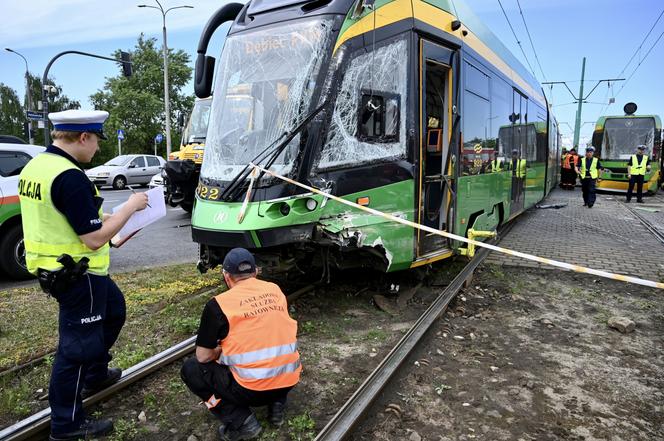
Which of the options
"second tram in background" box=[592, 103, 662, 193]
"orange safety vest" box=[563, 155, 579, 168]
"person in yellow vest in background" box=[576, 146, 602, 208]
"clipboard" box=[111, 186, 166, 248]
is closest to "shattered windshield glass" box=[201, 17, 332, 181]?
"clipboard" box=[111, 186, 166, 248]

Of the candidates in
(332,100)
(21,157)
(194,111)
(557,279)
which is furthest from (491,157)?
(194,111)

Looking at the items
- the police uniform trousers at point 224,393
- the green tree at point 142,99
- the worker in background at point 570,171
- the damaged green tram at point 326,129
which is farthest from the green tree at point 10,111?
the police uniform trousers at point 224,393

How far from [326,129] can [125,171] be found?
19.4 m

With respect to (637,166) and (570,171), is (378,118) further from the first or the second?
(570,171)

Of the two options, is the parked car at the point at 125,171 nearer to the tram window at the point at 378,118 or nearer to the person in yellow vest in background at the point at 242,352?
the tram window at the point at 378,118

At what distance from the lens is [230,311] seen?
2836 mm

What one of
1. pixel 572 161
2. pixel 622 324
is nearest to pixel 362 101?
pixel 622 324

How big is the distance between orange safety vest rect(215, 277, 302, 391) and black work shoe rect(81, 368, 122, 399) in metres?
1.07

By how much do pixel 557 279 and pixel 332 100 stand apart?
14.3 feet

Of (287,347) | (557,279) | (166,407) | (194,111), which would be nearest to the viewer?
(287,347)

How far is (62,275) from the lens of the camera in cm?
274

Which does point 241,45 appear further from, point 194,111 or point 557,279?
point 194,111

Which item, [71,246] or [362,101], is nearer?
[71,246]

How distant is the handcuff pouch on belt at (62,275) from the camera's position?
8.98 ft
